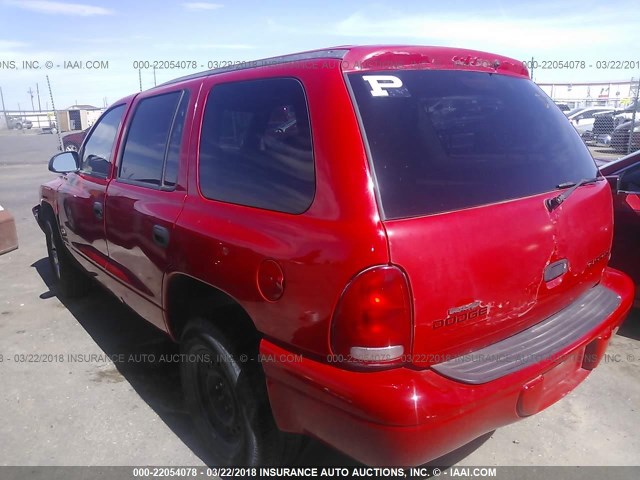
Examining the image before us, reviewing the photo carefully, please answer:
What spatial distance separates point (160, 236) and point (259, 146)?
2.69 ft

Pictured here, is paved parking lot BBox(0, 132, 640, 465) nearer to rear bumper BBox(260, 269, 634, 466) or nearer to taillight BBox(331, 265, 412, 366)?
rear bumper BBox(260, 269, 634, 466)

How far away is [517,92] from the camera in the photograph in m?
2.48

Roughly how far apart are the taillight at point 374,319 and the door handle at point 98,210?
7.61 ft

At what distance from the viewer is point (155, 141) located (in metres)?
3.00

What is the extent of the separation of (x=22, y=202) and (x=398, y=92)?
10.7 m

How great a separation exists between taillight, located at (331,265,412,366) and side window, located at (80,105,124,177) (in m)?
Answer: 2.45

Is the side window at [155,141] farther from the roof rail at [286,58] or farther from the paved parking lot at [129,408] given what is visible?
the paved parking lot at [129,408]

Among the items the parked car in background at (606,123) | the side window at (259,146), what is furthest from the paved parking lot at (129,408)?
the parked car in background at (606,123)

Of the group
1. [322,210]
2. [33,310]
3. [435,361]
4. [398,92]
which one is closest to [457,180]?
[398,92]

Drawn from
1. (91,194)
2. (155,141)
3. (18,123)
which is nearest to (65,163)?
(91,194)

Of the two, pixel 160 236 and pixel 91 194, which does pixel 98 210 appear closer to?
pixel 91 194

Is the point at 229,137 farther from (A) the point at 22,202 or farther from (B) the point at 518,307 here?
(A) the point at 22,202

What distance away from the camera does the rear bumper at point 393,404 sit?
1.73 m

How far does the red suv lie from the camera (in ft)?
5.84
